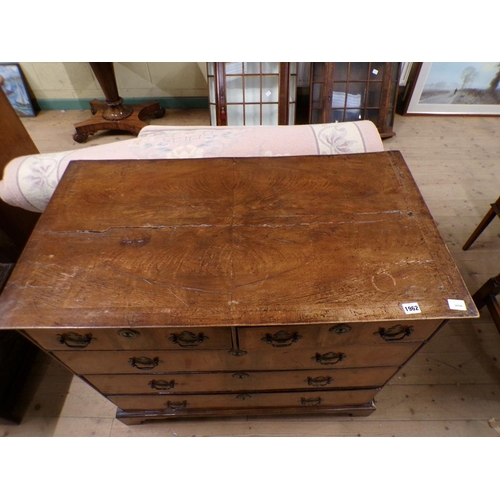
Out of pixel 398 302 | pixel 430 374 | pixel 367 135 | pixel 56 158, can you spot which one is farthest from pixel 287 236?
pixel 430 374

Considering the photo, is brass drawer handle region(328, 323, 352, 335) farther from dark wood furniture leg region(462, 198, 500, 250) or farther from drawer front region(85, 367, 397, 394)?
dark wood furniture leg region(462, 198, 500, 250)

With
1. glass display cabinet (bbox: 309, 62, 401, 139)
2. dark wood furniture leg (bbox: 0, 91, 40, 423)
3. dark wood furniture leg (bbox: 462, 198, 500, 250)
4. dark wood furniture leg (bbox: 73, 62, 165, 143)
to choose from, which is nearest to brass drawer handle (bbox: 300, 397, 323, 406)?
dark wood furniture leg (bbox: 0, 91, 40, 423)

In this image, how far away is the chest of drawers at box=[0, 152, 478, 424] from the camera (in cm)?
81

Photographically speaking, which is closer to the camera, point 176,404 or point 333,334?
point 333,334

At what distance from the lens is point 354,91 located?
2.60 metres

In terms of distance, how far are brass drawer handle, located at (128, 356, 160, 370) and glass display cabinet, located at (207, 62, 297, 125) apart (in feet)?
6.70

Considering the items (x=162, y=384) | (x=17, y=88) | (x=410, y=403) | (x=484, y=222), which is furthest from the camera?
(x=17, y=88)

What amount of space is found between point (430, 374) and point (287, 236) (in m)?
1.16

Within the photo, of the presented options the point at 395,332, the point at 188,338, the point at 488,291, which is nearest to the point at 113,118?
the point at 188,338

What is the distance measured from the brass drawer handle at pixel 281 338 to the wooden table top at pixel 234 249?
11 centimetres

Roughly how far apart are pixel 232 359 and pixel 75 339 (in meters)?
0.45

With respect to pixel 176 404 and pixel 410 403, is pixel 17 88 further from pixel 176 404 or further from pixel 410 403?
pixel 410 403

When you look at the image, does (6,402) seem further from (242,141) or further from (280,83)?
(280,83)

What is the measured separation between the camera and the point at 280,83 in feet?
8.02
